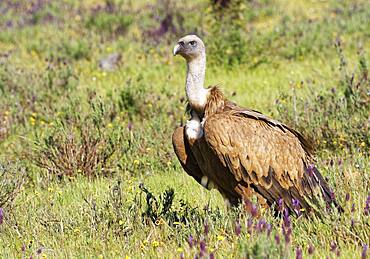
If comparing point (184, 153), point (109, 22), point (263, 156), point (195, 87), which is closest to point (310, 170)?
point (263, 156)

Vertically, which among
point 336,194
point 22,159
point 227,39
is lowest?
point 22,159

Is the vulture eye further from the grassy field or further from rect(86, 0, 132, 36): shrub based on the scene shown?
rect(86, 0, 132, 36): shrub

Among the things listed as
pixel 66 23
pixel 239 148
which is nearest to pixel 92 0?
pixel 66 23

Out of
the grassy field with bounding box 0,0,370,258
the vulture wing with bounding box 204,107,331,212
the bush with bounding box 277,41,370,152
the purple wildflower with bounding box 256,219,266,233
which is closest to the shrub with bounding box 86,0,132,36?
the grassy field with bounding box 0,0,370,258

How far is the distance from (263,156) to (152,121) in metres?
3.09

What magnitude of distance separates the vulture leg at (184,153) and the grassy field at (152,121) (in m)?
0.24

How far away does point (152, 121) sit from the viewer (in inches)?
304

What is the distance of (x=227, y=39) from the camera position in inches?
436

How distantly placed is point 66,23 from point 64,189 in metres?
9.56

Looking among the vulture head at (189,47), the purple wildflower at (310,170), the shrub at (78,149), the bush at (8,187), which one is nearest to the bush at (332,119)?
the purple wildflower at (310,170)

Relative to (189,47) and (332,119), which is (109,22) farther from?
(189,47)

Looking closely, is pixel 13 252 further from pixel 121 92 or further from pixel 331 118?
pixel 121 92

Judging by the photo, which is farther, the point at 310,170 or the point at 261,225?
the point at 310,170

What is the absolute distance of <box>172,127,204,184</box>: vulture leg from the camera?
4980mm
